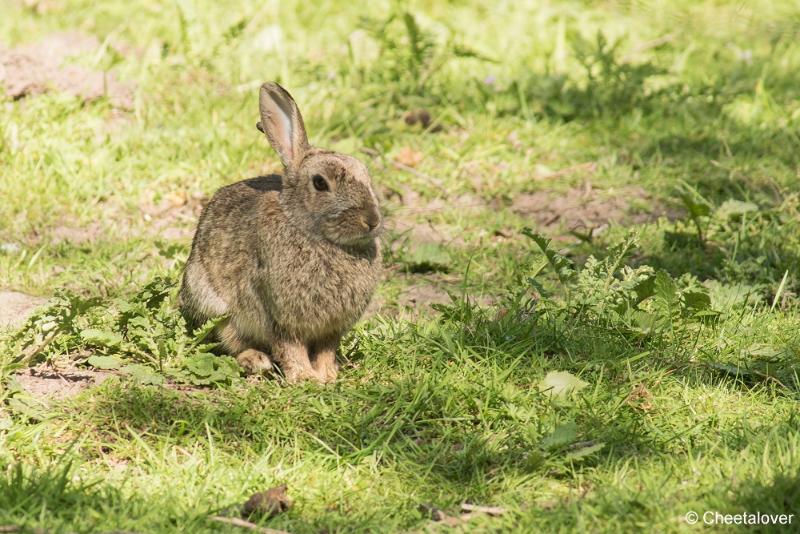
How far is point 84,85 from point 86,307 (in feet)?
9.79

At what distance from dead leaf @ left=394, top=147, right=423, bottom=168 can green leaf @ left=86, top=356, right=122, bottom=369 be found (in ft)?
8.86

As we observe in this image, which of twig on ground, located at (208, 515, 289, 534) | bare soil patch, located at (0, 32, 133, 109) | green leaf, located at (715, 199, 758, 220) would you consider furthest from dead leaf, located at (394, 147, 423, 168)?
twig on ground, located at (208, 515, 289, 534)

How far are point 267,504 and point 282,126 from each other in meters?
1.66

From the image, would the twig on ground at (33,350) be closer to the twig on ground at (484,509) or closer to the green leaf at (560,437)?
the twig on ground at (484,509)

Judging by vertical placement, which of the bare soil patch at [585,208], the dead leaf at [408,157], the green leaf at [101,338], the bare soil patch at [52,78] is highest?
the bare soil patch at [52,78]

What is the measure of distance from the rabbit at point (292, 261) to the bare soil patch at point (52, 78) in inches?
101

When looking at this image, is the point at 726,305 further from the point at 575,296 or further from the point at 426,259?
the point at 426,259

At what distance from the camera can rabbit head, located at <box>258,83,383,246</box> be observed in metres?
4.08

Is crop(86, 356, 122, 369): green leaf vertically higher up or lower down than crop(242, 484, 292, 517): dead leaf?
higher up

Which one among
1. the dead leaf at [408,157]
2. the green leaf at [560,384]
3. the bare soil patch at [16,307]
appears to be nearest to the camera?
the green leaf at [560,384]

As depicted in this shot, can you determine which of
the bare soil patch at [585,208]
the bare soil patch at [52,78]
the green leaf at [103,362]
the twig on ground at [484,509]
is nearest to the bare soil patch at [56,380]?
the green leaf at [103,362]

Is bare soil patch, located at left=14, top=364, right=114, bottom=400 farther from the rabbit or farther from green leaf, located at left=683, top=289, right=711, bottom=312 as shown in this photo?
green leaf, located at left=683, top=289, right=711, bottom=312

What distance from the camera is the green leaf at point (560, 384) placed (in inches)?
154

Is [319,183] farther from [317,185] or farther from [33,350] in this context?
[33,350]
